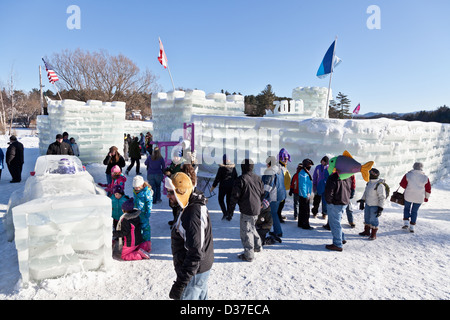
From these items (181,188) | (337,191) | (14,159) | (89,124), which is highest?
(89,124)

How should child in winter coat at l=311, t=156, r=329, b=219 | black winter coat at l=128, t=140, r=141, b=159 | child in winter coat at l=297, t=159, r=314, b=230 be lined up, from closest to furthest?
1. child in winter coat at l=297, t=159, r=314, b=230
2. child in winter coat at l=311, t=156, r=329, b=219
3. black winter coat at l=128, t=140, r=141, b=159

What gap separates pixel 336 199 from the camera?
171 inches

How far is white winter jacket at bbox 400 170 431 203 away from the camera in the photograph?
5.29 m

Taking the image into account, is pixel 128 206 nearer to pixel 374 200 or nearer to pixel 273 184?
pixel 273 184

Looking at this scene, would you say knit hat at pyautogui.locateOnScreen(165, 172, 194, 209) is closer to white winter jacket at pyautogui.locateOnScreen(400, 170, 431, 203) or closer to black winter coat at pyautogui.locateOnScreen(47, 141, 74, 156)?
white winter jacket at pyautogui.locateOnScreen(400, 170, 431, 203)

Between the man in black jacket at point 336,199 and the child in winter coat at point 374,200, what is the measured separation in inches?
27.4

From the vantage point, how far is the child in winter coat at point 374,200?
4777 mm

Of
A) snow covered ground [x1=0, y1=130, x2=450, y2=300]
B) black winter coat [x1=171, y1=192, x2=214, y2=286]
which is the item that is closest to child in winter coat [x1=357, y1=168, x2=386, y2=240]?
snow covered ground [x1=0, y1=130, x2=450, y2=300]

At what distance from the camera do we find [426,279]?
3762mm

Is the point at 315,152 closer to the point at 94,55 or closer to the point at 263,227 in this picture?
the point at 263,227

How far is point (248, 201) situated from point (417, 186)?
3.81m

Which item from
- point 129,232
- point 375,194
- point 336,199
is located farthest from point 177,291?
point 375,194

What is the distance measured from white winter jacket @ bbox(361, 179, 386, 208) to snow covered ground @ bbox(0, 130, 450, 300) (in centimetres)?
77
